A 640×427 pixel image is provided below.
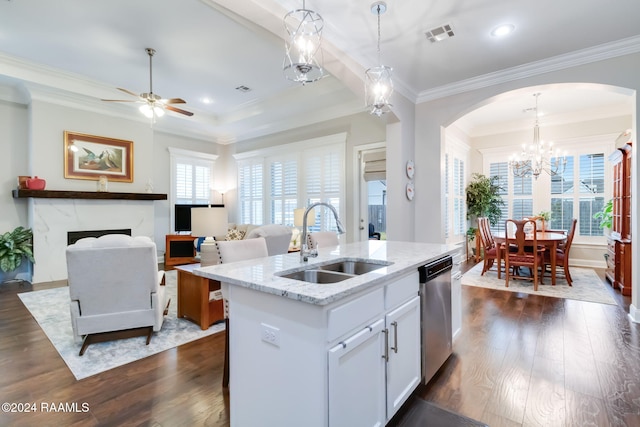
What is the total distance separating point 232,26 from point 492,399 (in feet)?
14.2

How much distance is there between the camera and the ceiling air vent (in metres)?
3.04

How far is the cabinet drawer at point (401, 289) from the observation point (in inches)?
64.9

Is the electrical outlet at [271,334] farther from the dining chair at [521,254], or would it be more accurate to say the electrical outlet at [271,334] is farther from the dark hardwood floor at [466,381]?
the dining chair at [521,254]

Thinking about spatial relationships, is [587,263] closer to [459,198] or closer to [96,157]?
[459,198]

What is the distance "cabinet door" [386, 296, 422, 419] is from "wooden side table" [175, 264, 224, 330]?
198 centimetres

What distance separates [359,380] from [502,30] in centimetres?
358

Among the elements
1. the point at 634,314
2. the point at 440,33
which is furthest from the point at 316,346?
the point at 634,314

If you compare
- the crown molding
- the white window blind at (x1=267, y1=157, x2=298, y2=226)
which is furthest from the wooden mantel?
the crown molding

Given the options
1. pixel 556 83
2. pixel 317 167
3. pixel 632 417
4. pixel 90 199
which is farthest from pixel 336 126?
pixel 632 417

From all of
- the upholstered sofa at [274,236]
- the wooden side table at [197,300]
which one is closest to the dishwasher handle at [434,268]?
the upholstered sofa at [274,236]

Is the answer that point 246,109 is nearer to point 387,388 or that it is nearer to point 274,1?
point 274,1

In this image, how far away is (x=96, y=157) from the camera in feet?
18.6

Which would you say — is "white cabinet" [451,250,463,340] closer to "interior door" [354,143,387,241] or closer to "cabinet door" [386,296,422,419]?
"cabinet door" [386,296,422,419]

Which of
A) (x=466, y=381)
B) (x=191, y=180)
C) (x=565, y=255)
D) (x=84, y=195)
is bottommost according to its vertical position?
(x=466, y=381)
